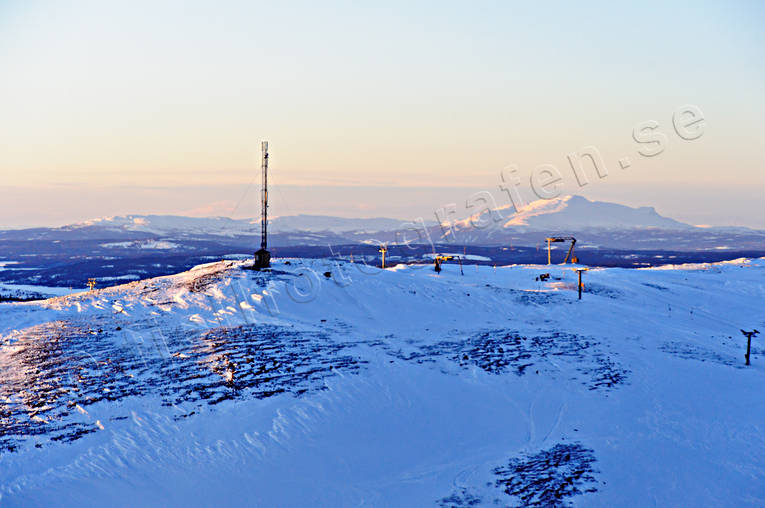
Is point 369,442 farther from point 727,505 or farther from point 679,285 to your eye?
point 679,285

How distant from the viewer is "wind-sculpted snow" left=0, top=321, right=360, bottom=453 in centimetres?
2367

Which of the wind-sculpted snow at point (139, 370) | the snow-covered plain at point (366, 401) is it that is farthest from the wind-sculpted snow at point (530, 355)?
the wind-sculpted snow at point (139, 370)

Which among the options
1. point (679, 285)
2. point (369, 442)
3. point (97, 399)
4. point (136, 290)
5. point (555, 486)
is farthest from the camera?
point (679, 285)

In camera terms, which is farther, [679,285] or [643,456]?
[679,285]

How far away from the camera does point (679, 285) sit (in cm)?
6381

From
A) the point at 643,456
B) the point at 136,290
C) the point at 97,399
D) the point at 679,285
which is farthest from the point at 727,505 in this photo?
the point at 679,285

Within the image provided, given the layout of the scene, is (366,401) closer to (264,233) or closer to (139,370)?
(139,370)

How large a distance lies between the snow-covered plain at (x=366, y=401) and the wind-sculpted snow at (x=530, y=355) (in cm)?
19

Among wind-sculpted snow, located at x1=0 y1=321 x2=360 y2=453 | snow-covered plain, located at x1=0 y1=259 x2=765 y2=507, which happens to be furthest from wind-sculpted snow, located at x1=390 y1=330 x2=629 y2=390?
wind-sculpted snow, located at x1=0 y1=321 x2=360 y2=453

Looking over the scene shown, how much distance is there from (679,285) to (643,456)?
48637 millimetres

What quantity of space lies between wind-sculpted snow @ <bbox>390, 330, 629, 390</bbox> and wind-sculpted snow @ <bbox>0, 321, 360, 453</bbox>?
6.03m

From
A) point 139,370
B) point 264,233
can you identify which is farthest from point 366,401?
point 264,233

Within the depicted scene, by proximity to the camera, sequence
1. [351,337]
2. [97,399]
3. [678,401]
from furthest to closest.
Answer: [351,337] < [678,401] < [97,399]

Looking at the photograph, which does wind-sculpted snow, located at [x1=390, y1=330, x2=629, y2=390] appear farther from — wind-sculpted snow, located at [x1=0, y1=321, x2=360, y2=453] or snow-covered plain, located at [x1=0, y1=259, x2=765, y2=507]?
wind-sculpted snow, located at [x1=0, y1=321, x2=360, y2=453]
